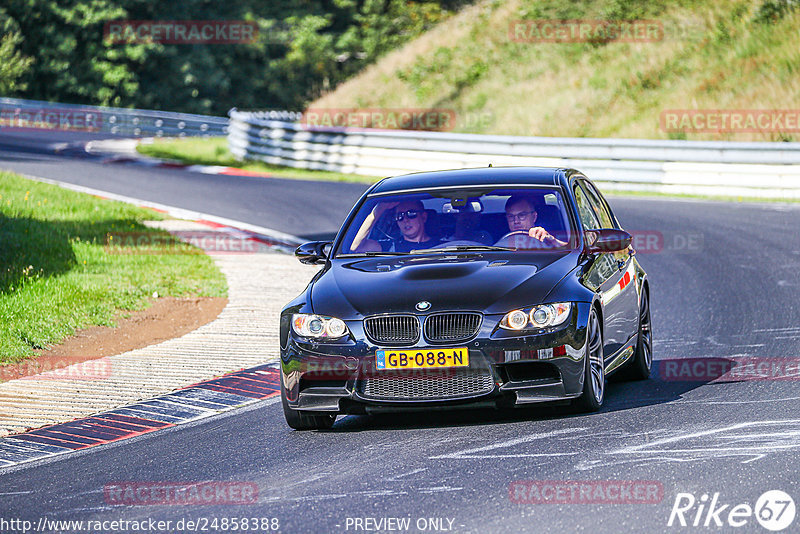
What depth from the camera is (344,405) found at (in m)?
7.75

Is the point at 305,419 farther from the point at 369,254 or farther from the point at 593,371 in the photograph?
the point at 593,371

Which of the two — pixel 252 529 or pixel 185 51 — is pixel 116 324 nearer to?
pixel 252 529

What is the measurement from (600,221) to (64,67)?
5267 cm

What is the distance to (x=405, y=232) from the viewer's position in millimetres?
8883

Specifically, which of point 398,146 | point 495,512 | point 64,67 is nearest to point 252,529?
point 495,512

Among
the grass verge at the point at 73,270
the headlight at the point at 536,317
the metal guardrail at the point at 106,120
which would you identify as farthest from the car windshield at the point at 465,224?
the metal guardrail at the point at 106,120

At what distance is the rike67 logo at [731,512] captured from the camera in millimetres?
5535

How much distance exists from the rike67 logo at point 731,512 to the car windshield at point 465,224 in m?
3.03

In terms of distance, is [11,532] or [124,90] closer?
[11,532]

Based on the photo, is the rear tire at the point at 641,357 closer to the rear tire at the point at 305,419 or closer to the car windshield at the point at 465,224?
the car windshield at the point at 465,224

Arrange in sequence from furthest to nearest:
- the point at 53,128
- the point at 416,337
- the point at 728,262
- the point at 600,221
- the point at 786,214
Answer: the point at 53,128 → the point at 786,214 → the point at 728,262 → the point at 600,221 → the point at 416,337

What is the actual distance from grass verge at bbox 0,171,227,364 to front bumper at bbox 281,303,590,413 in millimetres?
4399

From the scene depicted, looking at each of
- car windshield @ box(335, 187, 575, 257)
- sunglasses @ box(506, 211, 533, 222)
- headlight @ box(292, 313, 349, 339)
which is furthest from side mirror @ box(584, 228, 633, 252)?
headlight @ box(292, 313, 349, 339)

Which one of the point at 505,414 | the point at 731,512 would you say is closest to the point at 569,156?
the point at 505,414
